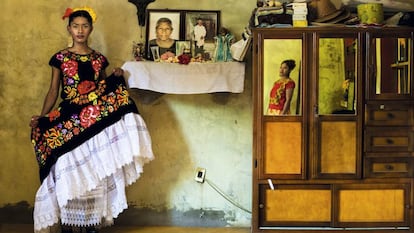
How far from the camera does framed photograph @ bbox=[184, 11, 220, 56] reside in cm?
401

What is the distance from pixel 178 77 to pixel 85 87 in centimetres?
68

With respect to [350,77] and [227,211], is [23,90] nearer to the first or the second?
[227,211]

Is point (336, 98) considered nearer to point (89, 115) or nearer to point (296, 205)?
point (296, 205)

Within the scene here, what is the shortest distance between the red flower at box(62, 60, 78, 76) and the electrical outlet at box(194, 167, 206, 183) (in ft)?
4.01

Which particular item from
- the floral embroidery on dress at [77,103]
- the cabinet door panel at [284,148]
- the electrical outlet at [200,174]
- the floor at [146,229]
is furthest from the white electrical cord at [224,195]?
the floral embroidery on dress at [77,103]

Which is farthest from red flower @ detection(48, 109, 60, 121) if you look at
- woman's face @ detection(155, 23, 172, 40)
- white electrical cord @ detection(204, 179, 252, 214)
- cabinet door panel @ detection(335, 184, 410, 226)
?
cabinet door panel @ detection(335, 184, 410, 226)

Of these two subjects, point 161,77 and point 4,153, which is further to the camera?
point 4,153

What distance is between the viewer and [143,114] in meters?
4.09

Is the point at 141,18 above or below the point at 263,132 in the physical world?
above

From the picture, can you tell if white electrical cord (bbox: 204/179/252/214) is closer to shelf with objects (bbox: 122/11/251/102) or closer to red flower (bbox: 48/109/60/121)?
shelf with objects (bbox: 122/11/251/102)

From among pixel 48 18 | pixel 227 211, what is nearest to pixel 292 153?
pixel 227 211

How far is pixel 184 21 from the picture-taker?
13.2 ft

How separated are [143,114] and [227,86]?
2.40 ft

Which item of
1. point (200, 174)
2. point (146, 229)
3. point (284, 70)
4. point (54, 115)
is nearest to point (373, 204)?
point (284, 70)
